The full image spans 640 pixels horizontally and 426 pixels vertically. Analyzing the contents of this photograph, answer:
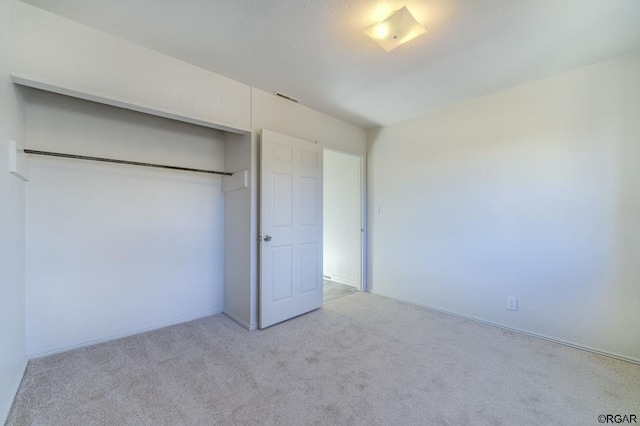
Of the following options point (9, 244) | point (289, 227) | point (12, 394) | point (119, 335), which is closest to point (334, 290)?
point (289, 227)

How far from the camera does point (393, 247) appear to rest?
372 centimetres

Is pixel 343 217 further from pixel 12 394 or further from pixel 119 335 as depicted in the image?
pixel 12 394

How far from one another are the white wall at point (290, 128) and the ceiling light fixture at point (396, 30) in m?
1.35

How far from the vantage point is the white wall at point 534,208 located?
2182 mm

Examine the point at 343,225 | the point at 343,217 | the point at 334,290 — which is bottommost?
the point at 334,290

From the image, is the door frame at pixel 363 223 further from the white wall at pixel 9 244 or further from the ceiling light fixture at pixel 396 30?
the white wall at pixel 9 244

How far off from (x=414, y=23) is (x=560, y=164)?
74.1 inches

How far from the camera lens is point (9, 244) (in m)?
1.66

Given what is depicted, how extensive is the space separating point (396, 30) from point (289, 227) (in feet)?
6.54

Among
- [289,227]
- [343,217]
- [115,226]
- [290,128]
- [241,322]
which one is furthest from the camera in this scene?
[343,217]

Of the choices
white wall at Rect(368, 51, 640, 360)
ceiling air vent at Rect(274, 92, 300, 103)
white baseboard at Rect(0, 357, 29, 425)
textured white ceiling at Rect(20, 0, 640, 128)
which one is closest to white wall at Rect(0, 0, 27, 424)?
white baseboard at Rect(0, 357, 29, 425)

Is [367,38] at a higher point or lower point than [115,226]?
higher

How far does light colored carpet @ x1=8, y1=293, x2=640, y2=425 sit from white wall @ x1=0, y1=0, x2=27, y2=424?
0.18m

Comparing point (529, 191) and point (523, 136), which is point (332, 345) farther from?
point (523, 136)
